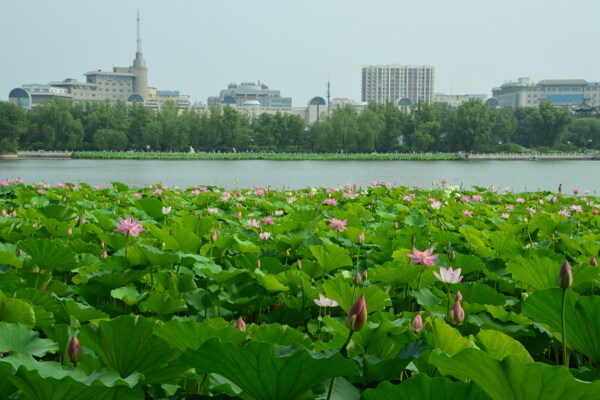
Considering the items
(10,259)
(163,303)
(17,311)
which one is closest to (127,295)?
(163,303)

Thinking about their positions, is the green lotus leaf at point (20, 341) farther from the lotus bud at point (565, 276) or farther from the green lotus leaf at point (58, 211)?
the green lotus leaf at point (58, 211)

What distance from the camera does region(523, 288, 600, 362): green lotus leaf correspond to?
110 cm

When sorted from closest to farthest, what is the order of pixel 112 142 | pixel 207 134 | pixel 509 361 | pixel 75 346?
1. pixel 509 361
2. pixel 75 346
3. pixel 112 142
4. pixel 207 134

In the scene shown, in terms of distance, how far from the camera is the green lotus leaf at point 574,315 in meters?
1.10

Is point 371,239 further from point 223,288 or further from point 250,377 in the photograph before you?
point 250,377

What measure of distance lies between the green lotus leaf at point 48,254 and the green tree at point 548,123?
57650 millimetres

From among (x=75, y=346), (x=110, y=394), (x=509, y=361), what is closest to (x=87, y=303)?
(x=75, y=346)

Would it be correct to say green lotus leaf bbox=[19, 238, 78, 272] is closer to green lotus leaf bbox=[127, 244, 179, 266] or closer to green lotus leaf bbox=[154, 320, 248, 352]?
green lotus leaf bbox=[127, 244, 179, 266]

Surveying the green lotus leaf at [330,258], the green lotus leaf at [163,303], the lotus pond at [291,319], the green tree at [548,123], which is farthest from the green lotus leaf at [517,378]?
the green tree at [548,123]

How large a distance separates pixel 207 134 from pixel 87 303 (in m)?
52.2

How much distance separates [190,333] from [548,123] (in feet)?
196

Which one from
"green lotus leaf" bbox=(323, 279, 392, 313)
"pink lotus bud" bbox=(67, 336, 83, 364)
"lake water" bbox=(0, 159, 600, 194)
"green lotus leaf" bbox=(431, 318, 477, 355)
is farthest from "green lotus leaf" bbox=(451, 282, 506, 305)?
"lake water" bbox=(0, 159, 600, 194)

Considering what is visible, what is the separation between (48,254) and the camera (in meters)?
1.87

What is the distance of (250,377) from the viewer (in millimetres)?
848
